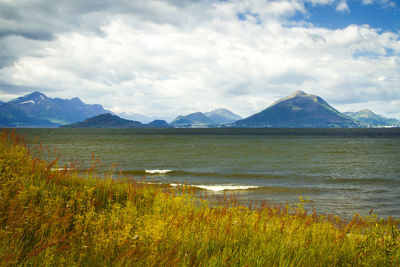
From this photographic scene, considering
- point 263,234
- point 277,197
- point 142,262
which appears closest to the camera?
point 142,262

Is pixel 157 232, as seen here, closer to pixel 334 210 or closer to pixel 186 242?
pixel 186 242

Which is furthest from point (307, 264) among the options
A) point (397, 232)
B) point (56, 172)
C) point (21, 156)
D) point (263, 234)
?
point (21, 156)

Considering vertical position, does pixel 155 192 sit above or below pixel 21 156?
below

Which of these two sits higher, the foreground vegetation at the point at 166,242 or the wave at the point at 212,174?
the foreground vegetation at the point at 166,242

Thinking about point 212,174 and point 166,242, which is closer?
point 166,242

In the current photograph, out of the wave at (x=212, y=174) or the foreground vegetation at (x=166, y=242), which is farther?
the wave at (x=212, y=174)

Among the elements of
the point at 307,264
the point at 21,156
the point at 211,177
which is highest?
the point at 21,156

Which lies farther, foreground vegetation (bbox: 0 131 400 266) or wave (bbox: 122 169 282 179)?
wave (bbox: 122 169 282 179)

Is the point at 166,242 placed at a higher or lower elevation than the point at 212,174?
higher

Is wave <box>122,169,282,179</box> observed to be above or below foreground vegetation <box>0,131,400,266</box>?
below

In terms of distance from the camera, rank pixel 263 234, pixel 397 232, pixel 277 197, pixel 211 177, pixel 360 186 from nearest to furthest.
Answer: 1. pixel 397 232
2. pixel 263 234
3. pixel 277 197
4. pixel 360 186
5. pixel 211 177

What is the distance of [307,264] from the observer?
5762mm

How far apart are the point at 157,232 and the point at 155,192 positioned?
5.42 meters

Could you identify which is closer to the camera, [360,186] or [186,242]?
[186,242]
